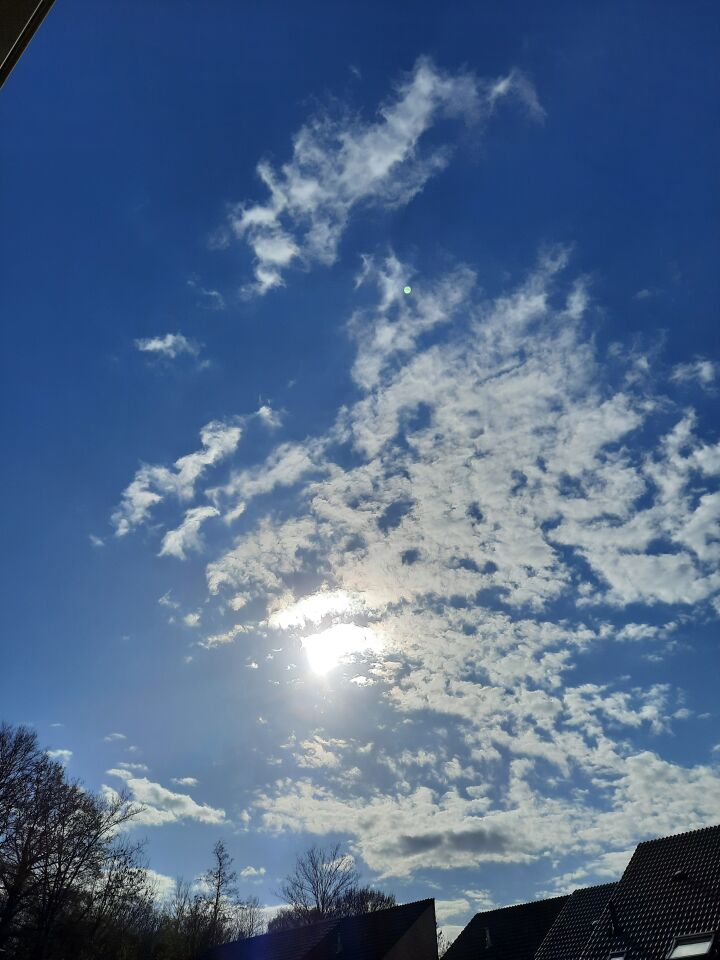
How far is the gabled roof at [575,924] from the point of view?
26297mm

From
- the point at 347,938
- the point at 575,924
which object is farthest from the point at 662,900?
the point at 347,938

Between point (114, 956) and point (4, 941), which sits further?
point (114, 956)

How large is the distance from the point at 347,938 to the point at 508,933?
7.88 meters

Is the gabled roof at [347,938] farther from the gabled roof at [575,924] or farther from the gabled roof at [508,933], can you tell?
the gabled roof at [575,924]

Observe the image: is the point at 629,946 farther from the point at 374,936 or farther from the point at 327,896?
the point at 327,896

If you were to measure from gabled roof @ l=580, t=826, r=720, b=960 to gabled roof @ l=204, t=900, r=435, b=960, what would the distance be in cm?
1075

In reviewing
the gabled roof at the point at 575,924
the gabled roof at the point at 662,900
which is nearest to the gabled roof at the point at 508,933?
the gabled roof at the point at 575,924

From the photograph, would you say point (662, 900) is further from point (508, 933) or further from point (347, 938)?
point (347, 938)

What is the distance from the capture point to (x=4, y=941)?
109ft

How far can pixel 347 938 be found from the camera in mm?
33312

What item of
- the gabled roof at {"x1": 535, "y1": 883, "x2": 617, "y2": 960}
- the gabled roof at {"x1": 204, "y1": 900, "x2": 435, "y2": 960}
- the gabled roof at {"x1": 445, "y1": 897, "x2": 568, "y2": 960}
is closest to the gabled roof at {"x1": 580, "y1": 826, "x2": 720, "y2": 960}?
the gabled roof at {"x1": 535, "y1": 883, "x2": 617, "y2": 960}

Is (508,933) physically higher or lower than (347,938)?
higher

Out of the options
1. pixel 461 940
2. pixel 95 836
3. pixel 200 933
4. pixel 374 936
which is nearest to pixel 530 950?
pixel 461 940

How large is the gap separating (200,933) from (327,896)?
10197 millimetres
